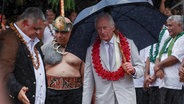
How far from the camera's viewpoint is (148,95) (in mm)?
10445

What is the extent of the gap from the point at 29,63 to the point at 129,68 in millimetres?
1338

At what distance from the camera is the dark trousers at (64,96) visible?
8.15 m

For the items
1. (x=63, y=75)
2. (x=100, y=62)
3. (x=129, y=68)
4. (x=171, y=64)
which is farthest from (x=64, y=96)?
(x=171, y=64)

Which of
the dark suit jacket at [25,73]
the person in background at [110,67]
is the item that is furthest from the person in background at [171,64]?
the dark suit jacket at [25,73]

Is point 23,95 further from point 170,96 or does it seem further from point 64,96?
point 170,96

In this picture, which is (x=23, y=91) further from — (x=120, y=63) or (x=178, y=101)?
(x=178, y=101)

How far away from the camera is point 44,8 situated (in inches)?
526

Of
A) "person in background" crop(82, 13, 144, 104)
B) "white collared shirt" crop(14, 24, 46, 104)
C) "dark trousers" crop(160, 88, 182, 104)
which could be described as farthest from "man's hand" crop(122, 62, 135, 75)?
"dark trousers" crop(160, 88, 182, 104)

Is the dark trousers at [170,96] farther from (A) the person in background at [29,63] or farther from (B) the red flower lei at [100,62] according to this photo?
(A) the person in background at [29,63]

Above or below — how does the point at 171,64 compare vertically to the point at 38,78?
below

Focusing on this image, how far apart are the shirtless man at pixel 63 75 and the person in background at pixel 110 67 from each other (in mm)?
651

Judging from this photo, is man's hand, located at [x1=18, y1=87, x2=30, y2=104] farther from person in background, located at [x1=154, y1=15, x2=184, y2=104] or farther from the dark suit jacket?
person in background, located at [x1=154, y1=15, x2=184, y2=104]

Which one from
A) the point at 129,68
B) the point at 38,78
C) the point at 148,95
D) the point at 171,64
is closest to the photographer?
the point at 38,78

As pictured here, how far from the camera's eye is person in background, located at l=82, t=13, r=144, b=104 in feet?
23.8
